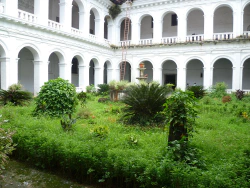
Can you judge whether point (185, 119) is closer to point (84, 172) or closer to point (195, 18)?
point (84, 172)

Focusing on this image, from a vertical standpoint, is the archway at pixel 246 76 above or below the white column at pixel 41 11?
below

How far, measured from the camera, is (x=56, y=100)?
825cm

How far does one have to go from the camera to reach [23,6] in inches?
699

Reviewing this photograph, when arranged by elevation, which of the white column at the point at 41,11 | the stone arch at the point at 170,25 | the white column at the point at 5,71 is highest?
the stone arch at the point at 170,25

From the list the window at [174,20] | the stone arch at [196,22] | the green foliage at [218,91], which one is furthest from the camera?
the window at [174,20]

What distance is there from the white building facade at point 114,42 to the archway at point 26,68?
72 millimetres

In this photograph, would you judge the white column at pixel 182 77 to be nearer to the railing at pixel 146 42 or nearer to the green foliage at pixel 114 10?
the railing at pixel 146 42

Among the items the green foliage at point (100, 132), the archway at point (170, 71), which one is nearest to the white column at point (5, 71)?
the green foliage at point (100, 132)

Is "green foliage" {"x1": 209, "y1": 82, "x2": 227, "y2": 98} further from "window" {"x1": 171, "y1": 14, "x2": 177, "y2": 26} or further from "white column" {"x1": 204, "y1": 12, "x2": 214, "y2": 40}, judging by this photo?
"window" {"x1": 171, "y1": 14, "x2": 177, "y2": 26}

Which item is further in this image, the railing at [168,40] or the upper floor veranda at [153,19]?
the railing at [168,40]

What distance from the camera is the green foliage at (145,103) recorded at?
7488 mm

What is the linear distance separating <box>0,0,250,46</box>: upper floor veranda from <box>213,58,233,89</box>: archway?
2.87m

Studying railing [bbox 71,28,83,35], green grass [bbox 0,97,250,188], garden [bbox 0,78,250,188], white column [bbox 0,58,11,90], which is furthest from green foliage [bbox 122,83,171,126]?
railing [bbox 71,28,83,35]

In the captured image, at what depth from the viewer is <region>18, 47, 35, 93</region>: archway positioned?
18.4 metres
